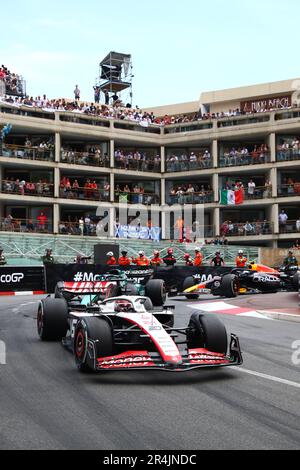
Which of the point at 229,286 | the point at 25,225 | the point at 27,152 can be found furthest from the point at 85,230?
the point at 229,286

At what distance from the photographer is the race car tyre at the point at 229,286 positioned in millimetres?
20184

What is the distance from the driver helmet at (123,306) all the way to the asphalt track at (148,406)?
96 centimetres

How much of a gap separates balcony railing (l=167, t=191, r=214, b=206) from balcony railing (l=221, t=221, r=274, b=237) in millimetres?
2851

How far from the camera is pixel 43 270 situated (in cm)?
2527

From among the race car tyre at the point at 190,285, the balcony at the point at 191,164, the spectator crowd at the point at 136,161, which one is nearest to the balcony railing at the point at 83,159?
the spectator crowd at the point at 136,161

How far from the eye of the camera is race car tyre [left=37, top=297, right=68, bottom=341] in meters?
10.3

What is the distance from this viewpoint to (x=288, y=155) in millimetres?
44906

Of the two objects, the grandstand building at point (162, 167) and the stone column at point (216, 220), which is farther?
the stone column at point (216, 220)

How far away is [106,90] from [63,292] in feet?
151

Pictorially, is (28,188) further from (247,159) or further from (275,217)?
(275,217)

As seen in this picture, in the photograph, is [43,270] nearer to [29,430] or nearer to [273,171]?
[29,430]

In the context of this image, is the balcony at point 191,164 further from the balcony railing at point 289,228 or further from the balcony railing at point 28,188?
the balcony railing at point 28,188
